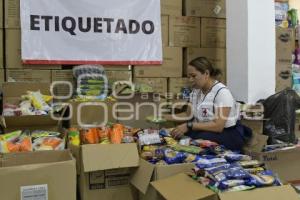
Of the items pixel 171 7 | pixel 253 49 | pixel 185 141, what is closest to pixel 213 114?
pixel 185 141

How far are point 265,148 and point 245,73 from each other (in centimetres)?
91

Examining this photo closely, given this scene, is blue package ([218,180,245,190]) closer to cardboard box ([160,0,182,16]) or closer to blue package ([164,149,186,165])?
blue package ([164,149,186,165])

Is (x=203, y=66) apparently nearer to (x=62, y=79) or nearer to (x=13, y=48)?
(x=62, y=79)

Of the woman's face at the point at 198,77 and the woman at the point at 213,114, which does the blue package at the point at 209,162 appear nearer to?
the woman at the point at 213,114

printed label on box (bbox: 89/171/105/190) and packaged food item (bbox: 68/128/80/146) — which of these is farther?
packaged food item (bbox: 68/128/80/146)

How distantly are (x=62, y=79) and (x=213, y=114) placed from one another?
1.39 meters

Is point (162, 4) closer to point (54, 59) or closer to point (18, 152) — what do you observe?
point (54, 59)

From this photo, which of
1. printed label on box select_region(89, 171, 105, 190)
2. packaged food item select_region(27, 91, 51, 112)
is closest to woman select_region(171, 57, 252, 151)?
printed label on box select_region(89, 171, 105, 190)

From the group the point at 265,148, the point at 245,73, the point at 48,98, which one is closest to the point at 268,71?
the point at 245,73

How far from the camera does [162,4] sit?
359 centimetres

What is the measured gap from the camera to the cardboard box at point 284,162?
103 inches

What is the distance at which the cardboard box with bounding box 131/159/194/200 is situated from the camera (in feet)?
6.52

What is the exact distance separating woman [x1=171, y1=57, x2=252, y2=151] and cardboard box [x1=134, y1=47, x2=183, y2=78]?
903 mm

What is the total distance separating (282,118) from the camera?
301cm
